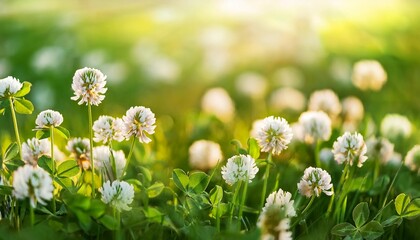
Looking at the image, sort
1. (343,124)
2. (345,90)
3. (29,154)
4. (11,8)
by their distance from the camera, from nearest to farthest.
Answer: (29,154)
(343,124)
(345,90)
(11,8)

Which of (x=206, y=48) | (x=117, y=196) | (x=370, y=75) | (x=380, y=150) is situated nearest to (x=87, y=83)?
(x=117, y=196)

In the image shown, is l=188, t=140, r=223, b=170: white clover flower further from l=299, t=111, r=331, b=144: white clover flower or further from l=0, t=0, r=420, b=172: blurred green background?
l=0, t=0, r=420, b=172: blurred green background

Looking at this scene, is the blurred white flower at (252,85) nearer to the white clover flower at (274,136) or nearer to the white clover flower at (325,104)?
the white clover flower at (325,104)

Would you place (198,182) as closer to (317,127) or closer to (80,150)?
(80,150)

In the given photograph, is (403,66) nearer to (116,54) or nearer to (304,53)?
(304,53)

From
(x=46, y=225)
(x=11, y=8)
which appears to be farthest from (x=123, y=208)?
(x=11, y=8)

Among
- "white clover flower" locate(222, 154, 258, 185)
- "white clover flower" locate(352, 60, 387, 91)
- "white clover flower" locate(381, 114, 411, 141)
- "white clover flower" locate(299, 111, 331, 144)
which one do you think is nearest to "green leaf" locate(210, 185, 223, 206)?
"white clover flower" locate(222, 154, 258, 185)
